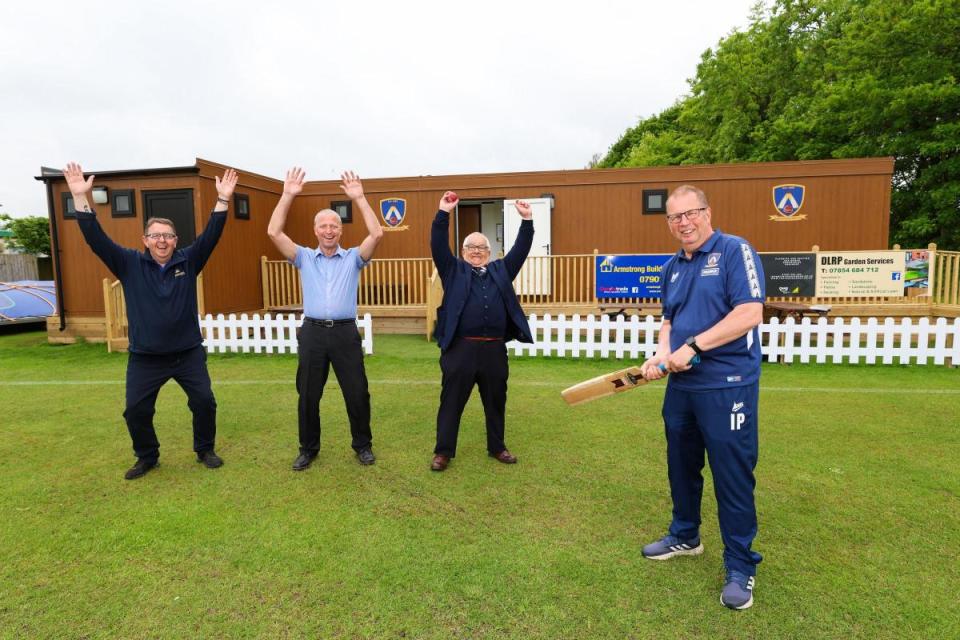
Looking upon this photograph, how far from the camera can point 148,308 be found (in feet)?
12.9

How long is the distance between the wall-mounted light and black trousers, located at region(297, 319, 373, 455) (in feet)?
31.0

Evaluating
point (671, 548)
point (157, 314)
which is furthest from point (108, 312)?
point (671, 548)

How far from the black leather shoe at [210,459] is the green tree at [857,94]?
74.6 feet

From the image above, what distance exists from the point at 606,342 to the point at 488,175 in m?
5.69

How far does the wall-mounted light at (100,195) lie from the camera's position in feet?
36.2

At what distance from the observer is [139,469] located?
13.6 ft

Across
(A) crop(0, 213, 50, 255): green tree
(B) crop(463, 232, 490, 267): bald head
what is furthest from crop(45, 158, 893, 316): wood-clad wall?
(A) crop(0, 213, 50, 255): green tree

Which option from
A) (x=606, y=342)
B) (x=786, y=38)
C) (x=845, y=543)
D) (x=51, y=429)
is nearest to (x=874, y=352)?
(x=606, y=342)

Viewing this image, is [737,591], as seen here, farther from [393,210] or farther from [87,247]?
[87,247]

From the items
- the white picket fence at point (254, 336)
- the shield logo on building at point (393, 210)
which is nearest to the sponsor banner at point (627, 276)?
the white picket fence at point (254, 336)

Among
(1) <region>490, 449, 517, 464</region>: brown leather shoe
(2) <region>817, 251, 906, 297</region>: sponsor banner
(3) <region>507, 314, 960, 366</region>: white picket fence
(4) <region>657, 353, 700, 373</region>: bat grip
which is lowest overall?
(1) <region>490, 449, 517, 464</region>: brown leather shoe

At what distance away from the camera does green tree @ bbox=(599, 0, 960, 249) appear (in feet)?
61.0

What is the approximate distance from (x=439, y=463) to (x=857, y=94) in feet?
75.0

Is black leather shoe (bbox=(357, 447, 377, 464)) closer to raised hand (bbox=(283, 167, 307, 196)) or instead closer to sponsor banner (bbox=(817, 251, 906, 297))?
raised hand (bbox=(283, 167, 307, 196))
